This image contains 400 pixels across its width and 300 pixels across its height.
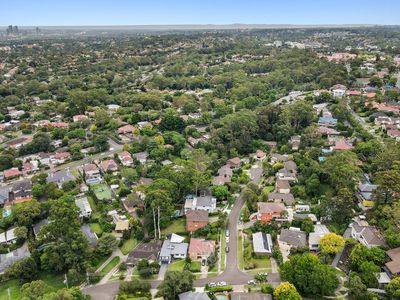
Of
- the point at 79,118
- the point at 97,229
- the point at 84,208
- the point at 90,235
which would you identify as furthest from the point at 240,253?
the point at 79,118

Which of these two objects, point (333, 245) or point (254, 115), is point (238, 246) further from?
point (254, 115)

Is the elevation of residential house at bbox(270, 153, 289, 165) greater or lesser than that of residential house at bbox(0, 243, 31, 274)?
greater

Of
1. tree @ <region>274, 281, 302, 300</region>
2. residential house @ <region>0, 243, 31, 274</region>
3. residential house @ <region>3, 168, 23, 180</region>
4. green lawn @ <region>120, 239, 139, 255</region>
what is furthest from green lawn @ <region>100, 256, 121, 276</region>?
residential house @ <region>3, 168, 23, 180</region>

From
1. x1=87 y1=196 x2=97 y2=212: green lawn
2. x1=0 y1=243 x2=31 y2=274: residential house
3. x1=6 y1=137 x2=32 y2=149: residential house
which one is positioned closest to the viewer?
x1=0 y1=243 x2=31 y2=274: residential house

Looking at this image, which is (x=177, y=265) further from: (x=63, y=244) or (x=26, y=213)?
(x=26, y=213)

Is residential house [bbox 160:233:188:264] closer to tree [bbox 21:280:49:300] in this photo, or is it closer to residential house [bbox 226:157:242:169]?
tree [bbox 21:280:49:300]

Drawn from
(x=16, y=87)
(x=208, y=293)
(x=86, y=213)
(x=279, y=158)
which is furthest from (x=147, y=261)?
(x=16, y=87)
